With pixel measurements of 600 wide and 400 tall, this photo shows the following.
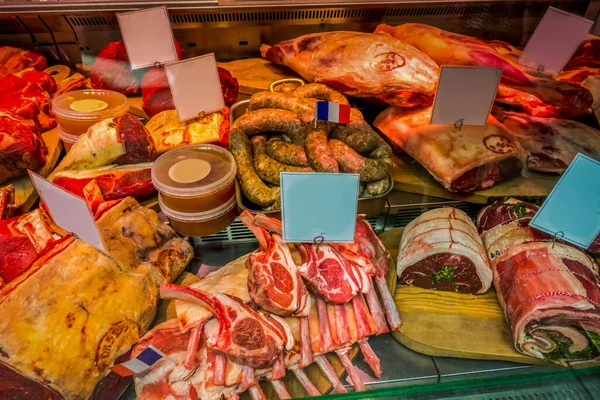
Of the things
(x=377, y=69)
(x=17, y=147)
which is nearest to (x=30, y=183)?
(x=17, y=147)

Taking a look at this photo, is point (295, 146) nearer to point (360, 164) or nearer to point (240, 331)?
point (360, 164)

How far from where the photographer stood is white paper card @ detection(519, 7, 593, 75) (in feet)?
9.01

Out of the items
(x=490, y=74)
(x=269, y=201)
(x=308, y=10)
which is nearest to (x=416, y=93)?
(x=490, y=74)

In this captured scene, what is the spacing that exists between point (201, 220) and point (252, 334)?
2.74 feet

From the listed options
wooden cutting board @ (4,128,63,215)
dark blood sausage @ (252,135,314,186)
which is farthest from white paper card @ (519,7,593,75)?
wooden cutting board @ (4,128,63,215)

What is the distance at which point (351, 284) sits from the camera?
1981 millimetres

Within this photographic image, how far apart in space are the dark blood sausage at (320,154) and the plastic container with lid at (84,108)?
4.32ft

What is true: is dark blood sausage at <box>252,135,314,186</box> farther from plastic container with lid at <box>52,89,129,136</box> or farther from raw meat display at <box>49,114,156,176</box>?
plastic container with lid at <box>52,89,129,136</box>

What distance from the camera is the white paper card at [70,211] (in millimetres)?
1812

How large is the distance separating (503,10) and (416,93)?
1127 mm

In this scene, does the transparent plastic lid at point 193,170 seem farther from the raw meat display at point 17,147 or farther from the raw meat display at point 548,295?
the raw meat display at point 548,295

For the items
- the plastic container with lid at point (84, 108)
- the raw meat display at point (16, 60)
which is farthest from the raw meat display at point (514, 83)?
the raw meat display at point (16, 60)

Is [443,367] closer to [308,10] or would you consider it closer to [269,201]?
[269,201]

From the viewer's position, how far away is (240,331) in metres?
1.71
